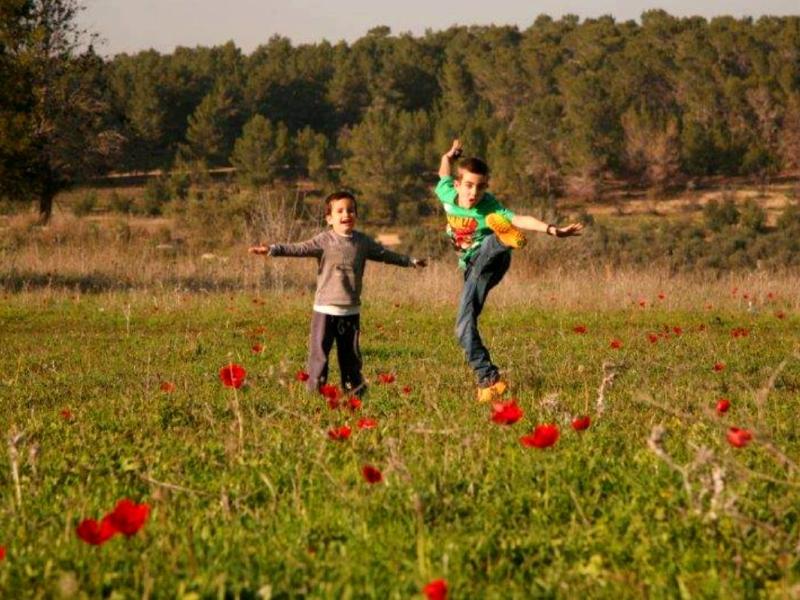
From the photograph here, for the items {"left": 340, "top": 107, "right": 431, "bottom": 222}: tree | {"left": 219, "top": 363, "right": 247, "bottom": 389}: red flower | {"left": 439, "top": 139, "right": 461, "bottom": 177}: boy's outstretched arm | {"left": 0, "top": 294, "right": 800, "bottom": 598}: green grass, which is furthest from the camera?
{"left": 340, "top": 107, "right": 431, "bottom": 222}: tree

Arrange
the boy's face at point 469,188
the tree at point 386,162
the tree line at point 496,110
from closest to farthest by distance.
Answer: the boy's face at point 469,188
the tree at point 386,162
the tree line at point 496,110

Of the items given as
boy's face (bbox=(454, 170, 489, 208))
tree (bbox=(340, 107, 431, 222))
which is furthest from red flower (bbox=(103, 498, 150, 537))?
tree (bbox=(340, 107, 431, 222))

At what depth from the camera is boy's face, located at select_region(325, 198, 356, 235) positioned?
24.8 ft

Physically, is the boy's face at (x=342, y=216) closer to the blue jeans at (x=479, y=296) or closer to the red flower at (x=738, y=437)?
the blue jeans at (x=479, y=296)

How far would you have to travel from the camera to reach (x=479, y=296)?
7.43 metres

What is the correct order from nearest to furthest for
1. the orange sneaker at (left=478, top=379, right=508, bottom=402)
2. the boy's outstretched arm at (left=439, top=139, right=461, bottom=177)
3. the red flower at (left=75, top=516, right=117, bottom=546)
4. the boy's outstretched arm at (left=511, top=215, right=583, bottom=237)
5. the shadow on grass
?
1. the red flower at (left=75, top=516, right=117, bottom=546)
2. the boy's outstretched arm at (left=511, top=215, right=583, bottom=237)
3. the orange sneaker at (left=478, top=379, right=508, bottom=402)
4. the boy's outstretched arm at (left=439, top=139, right=461, bottom=177)
5. the shadow on grass

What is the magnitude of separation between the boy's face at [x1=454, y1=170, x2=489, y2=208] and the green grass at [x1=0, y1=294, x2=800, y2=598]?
1.36m

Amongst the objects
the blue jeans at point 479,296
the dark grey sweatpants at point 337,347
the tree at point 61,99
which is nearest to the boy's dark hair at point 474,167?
the blue jeans at point 479,296

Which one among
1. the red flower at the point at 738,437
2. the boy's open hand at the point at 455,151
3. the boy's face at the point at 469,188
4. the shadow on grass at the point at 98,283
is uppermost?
the boy's open hand at the point at 455,151

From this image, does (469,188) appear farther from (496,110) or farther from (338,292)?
(496,110)

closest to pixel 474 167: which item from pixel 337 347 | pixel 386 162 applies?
pixel 337 347

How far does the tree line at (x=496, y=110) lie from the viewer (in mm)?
55062

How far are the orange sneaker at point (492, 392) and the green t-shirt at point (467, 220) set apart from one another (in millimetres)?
1003

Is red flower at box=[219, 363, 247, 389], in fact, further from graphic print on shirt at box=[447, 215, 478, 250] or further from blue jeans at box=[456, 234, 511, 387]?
graphic print on shirt at box=[447, 215, 478, 250]
